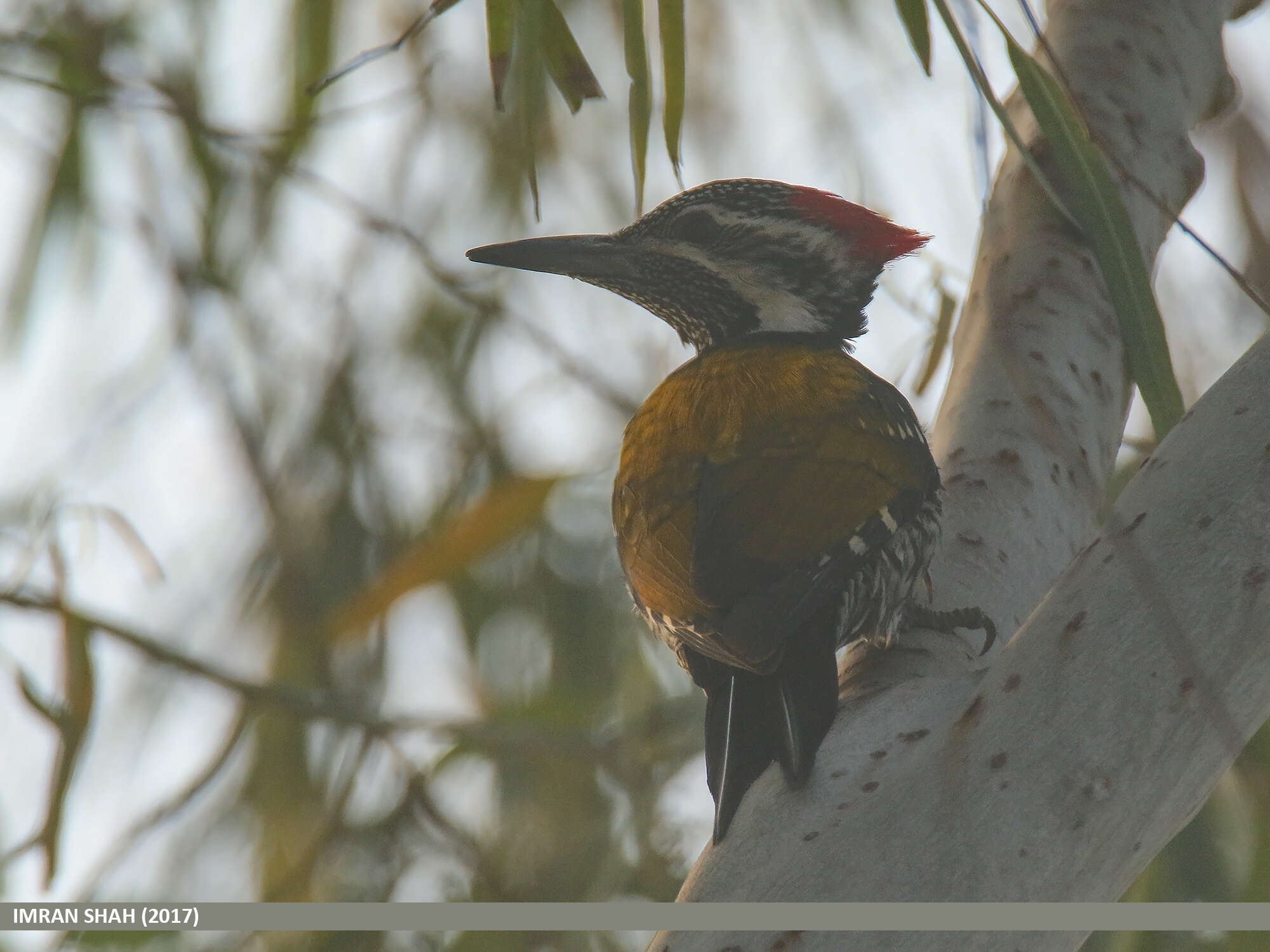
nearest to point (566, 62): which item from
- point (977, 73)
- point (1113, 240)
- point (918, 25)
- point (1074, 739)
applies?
point (918, 25)

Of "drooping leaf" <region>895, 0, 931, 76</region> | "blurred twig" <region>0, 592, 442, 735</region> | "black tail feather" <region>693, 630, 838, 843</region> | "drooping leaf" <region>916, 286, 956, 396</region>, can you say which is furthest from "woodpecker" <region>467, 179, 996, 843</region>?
"blurred twig" <region>0, 592, 442, 735</region>

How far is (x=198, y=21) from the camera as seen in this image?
2602 millimetres

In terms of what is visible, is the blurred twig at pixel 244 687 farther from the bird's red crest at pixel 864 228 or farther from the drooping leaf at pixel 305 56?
the bird's red crest at pixel 864 228

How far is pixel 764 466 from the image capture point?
153 cm

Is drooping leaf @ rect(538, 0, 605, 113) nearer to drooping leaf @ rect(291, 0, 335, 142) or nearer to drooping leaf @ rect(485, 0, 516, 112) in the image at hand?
drooping leaf @ rect(485, 0, 516, 112)

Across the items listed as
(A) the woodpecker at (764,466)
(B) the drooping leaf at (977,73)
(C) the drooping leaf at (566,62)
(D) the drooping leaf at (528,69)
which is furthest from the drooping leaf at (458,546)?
(B) the drooping leaf at (977,73)

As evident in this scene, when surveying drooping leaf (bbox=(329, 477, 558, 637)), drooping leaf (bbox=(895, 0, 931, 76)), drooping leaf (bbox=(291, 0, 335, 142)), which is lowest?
drooping leaf (bbox=(329, 477, 558, 637))

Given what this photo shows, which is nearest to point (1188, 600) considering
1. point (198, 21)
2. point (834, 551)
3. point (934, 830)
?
point (934, 830)

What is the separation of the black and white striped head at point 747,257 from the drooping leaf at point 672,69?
0.67m

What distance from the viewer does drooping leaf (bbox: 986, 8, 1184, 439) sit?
3.71 ft

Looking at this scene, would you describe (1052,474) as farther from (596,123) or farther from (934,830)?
(596,123)

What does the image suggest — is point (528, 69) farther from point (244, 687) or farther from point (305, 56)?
point (244, 687)

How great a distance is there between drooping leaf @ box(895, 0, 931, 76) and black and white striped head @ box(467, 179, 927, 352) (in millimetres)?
734

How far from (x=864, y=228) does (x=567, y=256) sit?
1.56ft
